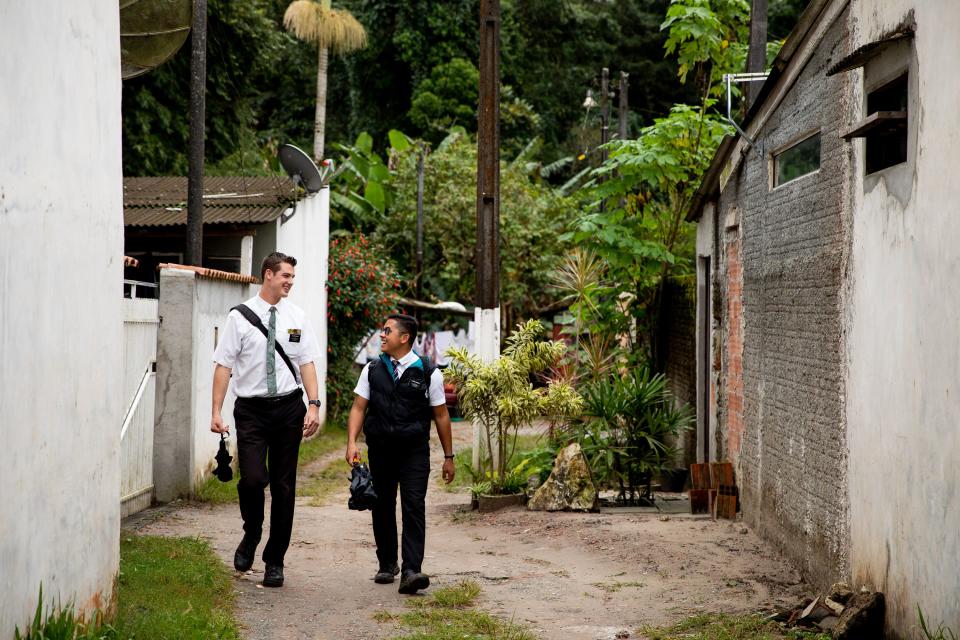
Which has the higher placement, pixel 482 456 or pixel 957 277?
pixel 957 277

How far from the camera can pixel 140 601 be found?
643cm

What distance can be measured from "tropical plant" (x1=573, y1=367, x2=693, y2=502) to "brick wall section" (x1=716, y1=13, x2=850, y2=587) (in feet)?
4.57

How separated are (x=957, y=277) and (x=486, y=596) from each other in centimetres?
387

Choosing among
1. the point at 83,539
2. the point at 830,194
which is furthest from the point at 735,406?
the point at 83,539

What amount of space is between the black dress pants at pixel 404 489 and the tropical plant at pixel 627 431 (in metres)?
5.02

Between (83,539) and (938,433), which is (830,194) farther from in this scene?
(83,539)

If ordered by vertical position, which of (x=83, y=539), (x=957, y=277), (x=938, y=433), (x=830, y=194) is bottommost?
(x=83, y=539)

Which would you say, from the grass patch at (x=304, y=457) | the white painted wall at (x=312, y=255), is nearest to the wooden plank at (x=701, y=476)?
the grass patch at (x=304, y=457)

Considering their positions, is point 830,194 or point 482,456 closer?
point 830,194

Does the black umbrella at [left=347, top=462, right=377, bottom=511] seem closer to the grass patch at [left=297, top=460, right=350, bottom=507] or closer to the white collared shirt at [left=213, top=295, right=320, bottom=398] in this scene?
the white collared shirt at [left=213, top=295, right=320, bottom=398]

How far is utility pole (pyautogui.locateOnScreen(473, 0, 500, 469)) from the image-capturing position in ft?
43.5

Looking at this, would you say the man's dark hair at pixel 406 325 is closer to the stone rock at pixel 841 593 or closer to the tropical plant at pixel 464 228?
the stone rock at pixel 841 593

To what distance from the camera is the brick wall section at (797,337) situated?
24.1ft

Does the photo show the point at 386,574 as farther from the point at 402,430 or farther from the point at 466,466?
the point at 466,466
